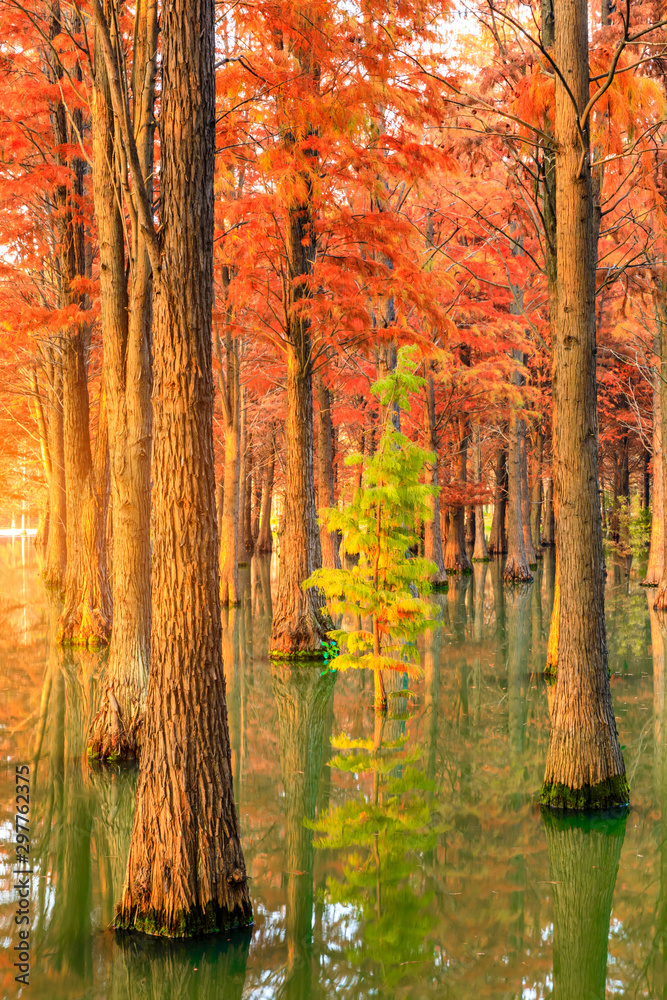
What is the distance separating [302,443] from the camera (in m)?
14.4

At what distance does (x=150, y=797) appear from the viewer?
4.94m

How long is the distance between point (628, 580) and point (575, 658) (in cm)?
2155

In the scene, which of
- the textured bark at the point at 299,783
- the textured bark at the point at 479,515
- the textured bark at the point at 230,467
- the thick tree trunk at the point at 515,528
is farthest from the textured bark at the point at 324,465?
the textured bark at the point at 479,515

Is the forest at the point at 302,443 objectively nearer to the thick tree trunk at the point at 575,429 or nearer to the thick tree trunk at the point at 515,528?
the thick tree trunk at the point at 575,429

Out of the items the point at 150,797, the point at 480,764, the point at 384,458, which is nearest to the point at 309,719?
the point at 480,764

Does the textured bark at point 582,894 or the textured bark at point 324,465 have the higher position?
the textured bark at point 324,465

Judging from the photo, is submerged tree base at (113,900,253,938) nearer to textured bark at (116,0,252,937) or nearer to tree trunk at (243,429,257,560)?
textured bark at (116,0,252,937)

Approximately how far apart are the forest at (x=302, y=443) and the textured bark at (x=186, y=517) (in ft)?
0.06

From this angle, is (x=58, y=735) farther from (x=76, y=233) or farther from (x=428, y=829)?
(x=76, y=233)

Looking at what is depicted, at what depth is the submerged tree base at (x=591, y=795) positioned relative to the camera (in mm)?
6859

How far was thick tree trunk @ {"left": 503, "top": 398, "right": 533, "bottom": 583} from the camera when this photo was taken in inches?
984

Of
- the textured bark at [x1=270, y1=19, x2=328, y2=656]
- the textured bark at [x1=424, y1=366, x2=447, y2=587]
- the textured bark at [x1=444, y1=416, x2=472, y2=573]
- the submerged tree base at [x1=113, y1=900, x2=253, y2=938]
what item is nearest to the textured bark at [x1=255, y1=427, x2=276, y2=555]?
the textured bark at [x1=444, y1=416, x2=472, y2=573]

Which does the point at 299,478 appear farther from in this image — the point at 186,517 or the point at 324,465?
the point at 186,517

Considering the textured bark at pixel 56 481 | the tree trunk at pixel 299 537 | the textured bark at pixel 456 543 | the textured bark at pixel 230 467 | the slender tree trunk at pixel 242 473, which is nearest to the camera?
the tree trunk at pixel 299 537
